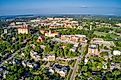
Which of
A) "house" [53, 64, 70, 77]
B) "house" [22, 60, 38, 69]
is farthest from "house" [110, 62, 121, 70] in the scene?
"house" [22, 60, 38, 69]

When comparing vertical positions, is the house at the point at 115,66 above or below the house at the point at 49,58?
below

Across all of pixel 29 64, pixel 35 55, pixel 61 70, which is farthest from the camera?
pixel 35 55

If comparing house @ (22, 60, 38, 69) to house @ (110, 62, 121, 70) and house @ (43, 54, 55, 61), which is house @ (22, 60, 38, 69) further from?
house @ (110, 62, 121, 70)

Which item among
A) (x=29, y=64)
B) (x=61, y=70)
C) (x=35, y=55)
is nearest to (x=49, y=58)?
(x=35, y=55)

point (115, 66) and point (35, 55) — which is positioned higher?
point (35, 55)

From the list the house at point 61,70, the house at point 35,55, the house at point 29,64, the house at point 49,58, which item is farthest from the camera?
the house at point 35,55

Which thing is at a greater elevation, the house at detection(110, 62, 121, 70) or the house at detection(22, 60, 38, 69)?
the house at detection(22, 60, 38, 69)

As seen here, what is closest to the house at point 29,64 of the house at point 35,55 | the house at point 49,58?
the house at point 35,55

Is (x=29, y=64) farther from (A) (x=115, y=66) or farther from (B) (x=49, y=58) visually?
(A) (x=115, y=66)

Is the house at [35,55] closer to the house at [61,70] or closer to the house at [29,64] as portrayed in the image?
the house at [29,64]

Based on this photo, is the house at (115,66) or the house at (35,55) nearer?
the house at (115,66)

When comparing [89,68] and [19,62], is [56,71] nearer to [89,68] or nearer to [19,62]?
[89,68]
